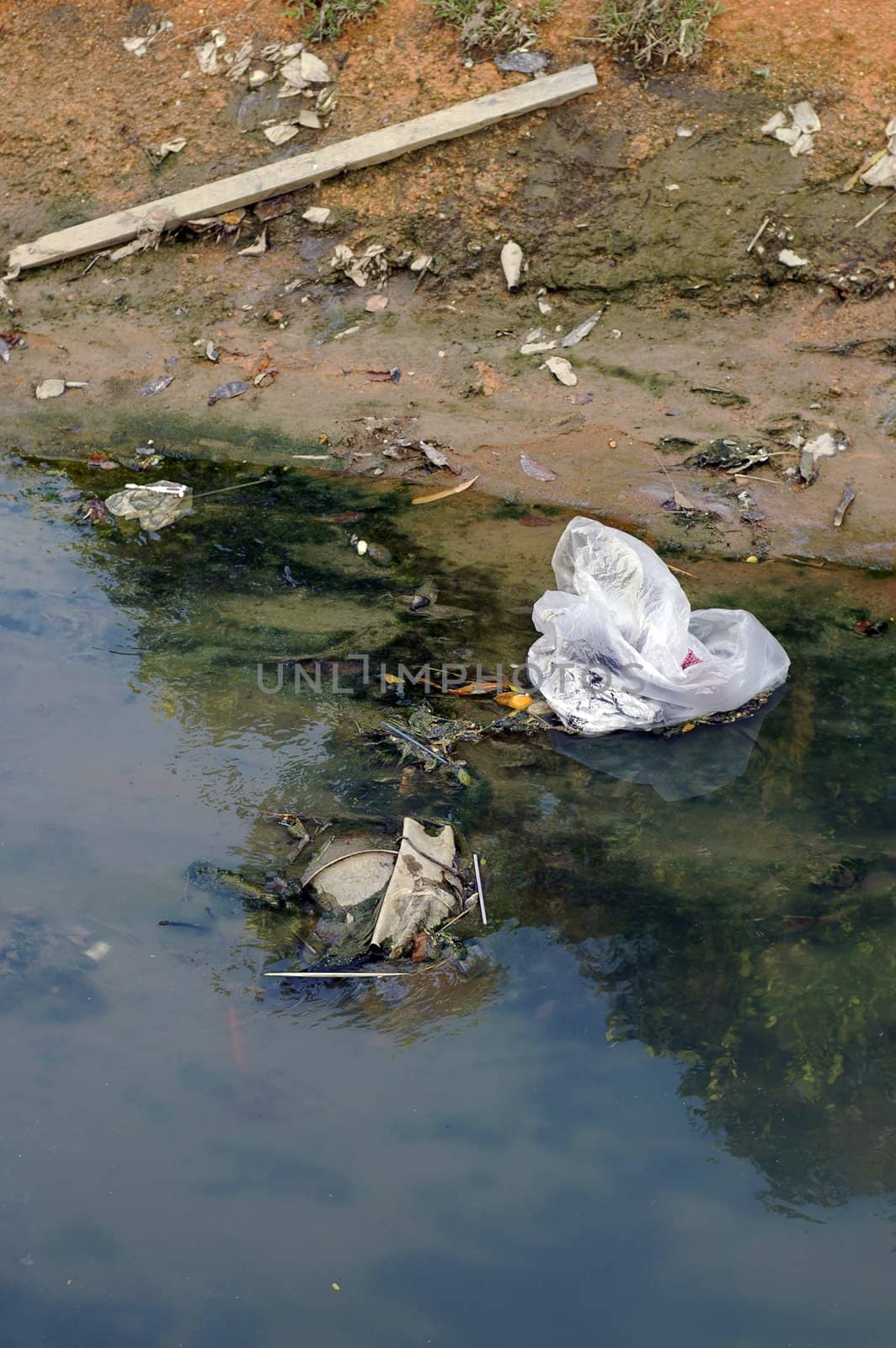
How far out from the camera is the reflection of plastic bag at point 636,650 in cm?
353

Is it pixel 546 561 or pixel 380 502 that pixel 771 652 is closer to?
pixel 546 561

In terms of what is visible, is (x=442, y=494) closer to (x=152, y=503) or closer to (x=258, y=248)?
(x=152, y=503)

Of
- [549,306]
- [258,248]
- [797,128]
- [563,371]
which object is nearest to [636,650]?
[563,371]

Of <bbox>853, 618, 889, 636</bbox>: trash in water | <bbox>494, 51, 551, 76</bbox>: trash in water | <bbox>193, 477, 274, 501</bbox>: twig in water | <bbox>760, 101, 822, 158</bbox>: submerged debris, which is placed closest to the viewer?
<bbox>853, 618, 889, 636</bbox>: trash in water

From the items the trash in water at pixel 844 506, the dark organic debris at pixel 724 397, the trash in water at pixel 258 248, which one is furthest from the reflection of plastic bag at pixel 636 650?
the trash in water at pixel 258 248

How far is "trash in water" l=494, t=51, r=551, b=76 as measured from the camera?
5.14 m

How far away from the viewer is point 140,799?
11.5 feet

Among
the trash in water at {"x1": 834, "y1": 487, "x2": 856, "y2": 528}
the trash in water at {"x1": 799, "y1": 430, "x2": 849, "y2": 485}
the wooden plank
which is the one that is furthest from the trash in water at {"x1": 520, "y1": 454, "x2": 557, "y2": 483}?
the wooden plank

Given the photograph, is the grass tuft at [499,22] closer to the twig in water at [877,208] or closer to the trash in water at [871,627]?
the twig in water at [877,208]

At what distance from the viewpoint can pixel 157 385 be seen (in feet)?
17.0

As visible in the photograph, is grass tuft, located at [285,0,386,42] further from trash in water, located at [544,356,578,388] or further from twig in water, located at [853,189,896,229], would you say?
twig in water, located at [853,189,896,229]

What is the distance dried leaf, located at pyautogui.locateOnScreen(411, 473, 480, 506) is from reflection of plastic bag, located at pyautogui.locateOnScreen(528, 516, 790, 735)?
1.03 metres

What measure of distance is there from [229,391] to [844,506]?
9.45 ft

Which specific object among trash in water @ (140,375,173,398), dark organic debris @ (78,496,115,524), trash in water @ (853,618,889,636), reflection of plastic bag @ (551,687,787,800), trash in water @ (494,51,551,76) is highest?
trash in water @ (494,51,551,76)
